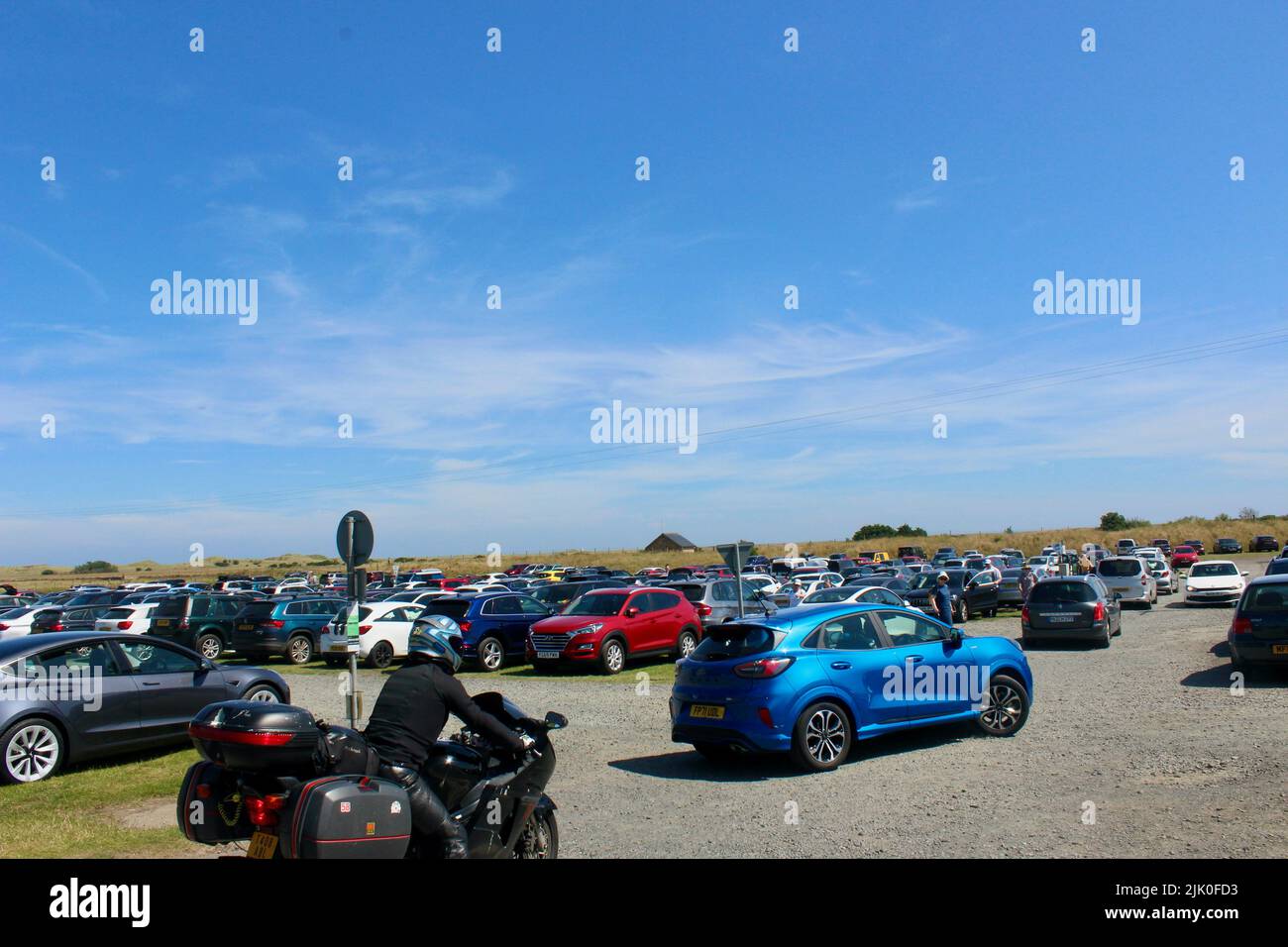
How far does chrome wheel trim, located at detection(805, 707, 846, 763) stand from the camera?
9703 millimetres

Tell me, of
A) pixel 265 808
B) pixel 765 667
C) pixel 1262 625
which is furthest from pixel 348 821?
pixel 1262 625

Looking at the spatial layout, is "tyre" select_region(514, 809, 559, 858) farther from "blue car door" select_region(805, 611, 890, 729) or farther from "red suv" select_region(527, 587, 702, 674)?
"red suv" select_region(527, 587, 702, 674)

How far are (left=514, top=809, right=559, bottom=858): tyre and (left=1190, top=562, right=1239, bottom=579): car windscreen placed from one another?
101 ft

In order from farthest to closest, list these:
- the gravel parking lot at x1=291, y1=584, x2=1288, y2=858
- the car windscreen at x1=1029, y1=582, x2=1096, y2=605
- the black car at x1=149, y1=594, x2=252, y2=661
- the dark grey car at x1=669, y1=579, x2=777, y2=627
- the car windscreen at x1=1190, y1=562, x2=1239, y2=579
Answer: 1. the car windscreen at x1=1190, y1=562, x2=1239, y2=579
2. the black car at x1=149, y1=594, x2=252, y2=661
3. the dark grey car at x1=669, y1=579, x2=777, y2=627
4. the car windscreen at x1=1029, y1=582, x2=1096, y2=605
5. the gravel parking lot at x1=291, y1=584, x2=1288, y2=858

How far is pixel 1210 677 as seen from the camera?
15516 millimetres

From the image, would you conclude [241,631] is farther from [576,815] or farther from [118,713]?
[576,815]

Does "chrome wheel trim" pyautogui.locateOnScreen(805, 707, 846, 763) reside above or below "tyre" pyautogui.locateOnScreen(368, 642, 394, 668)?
above

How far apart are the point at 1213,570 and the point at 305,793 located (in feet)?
109

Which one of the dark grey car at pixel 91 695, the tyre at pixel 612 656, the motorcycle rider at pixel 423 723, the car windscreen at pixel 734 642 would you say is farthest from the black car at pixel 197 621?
the motorcycle rider at pixel 423 723

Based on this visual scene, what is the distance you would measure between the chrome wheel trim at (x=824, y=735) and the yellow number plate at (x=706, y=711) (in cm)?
85

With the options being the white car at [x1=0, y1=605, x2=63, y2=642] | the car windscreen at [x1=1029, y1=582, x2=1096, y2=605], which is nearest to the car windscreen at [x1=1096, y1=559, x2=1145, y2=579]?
the car windscreen at [x1=1029, y1=582, x2=1096, y2=605]

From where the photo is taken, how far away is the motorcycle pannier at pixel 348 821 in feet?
15.3

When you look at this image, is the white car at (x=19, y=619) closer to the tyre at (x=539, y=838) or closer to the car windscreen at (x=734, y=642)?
the car windscreen at (x=734, y=642)

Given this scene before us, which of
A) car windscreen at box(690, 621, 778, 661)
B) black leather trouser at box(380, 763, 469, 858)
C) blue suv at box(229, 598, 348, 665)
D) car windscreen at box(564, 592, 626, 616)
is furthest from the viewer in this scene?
blue suv at box(229, 598, 348, 665)
